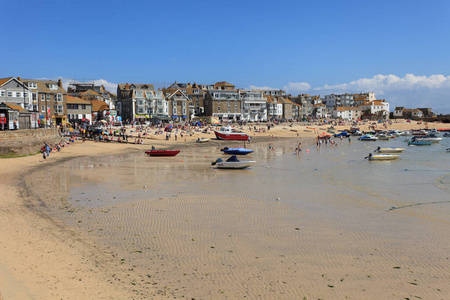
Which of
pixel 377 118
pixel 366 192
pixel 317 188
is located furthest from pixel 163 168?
pixel 377 118

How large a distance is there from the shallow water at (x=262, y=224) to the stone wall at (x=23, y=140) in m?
9.74

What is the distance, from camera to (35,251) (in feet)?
37.8

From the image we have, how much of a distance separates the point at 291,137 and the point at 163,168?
47778 mm

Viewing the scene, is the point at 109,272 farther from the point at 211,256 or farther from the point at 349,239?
the point at 349,239

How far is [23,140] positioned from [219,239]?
103 ft

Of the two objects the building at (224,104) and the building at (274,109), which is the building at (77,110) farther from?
the building at (274,109)

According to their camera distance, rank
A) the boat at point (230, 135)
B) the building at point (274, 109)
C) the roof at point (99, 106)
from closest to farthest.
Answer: the boat at point (230, 135) < the roof at point (99, 106) < the building at point (274, 109)

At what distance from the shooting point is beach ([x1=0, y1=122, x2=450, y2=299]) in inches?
373

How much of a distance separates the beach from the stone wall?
11106mm

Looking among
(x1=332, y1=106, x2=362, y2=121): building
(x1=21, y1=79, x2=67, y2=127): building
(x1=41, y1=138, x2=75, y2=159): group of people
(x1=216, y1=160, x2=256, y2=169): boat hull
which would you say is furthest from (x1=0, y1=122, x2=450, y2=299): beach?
(x1=332, y1=106, x2=362, y2=121): building

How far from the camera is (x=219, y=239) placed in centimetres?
1310

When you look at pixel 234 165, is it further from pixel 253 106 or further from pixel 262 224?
pixel 253 106

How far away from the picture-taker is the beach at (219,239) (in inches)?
373

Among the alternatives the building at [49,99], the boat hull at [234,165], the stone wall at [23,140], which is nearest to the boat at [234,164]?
the boat hull at [234,165]
